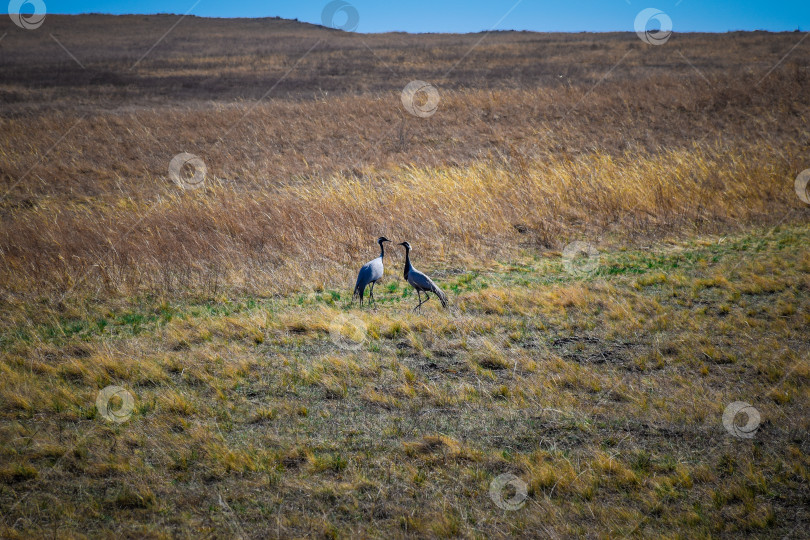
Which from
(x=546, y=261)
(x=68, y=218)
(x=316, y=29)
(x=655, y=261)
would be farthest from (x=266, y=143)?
(x=316, y=29)

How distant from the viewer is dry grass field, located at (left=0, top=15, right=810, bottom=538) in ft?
13.9

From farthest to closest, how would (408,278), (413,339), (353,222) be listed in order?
(353,222) < (408,278) < (413,339)

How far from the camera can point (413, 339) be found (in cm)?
707

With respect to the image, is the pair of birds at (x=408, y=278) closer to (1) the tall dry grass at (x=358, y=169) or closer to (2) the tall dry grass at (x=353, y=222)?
(2) the tall dry grass at (x=353, y=222)

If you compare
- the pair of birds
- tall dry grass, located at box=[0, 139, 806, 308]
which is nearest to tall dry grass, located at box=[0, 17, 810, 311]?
tall dry grass, located at box=[0, 139, 806, 308]

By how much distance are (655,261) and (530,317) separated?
12.0 feet

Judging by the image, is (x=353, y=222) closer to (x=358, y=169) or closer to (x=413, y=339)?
(x=413, y=339)

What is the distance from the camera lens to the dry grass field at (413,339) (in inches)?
167

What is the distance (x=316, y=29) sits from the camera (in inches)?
3019

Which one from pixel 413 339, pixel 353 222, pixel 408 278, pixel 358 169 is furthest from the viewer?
pixel 358 169

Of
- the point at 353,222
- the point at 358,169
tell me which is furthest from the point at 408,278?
the point at 358,169

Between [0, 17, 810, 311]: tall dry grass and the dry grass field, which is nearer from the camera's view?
the dry grass field

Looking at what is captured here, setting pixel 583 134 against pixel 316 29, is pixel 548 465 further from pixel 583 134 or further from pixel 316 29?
pixel 316 29

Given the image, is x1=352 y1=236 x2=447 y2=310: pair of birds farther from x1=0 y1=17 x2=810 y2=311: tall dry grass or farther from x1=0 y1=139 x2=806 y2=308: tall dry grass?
x1=0 y1=17 x2=810 y2=311: tall dry grass
